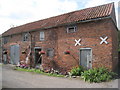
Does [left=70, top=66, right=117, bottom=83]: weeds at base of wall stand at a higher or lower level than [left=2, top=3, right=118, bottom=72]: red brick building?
lower

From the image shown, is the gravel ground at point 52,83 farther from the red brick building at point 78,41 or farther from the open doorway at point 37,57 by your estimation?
the open doorway at point 37,57

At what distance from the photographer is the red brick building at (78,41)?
8.84 metres

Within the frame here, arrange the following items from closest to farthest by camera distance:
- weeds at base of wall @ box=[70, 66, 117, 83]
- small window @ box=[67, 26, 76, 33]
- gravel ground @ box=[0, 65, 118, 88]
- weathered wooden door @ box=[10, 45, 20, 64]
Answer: gravel ground @ box=[0, 65, 118, 88] < weeds at base of wall @ box=[70, 66, 117, 83] < small window @ box=[67, 26, 76, 33] < weathered wooden door @ box=[10, 45, 20, 64]

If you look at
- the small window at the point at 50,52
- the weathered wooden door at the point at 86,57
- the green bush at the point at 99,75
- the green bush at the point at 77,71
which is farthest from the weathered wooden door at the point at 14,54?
the green bush at the point at 99,75

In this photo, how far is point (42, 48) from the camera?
42.3 ft

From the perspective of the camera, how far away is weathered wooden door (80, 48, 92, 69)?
952 cm

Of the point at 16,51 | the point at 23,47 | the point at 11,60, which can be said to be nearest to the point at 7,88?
the point at 23,47

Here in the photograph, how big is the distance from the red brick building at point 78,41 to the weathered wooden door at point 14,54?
168cm

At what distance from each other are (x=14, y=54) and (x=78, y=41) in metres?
11.7

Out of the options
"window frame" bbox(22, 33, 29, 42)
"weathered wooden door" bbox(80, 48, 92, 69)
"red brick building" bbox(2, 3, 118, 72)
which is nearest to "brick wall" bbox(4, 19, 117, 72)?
"red brick building" bbox(2, 3, 118, 72)

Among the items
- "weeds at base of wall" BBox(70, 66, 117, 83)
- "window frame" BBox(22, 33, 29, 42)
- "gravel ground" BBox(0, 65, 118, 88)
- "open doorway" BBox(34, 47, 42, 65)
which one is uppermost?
"window frame" BBox(22, 33, 29, 42)

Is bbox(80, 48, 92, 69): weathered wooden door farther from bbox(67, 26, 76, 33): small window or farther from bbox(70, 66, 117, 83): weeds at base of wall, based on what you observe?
bbox(67, 26, 76, 33): small window

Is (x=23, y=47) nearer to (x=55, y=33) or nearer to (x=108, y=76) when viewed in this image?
(x=55, y=33)

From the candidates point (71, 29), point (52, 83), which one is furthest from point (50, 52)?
Answer: point (52, 83)
